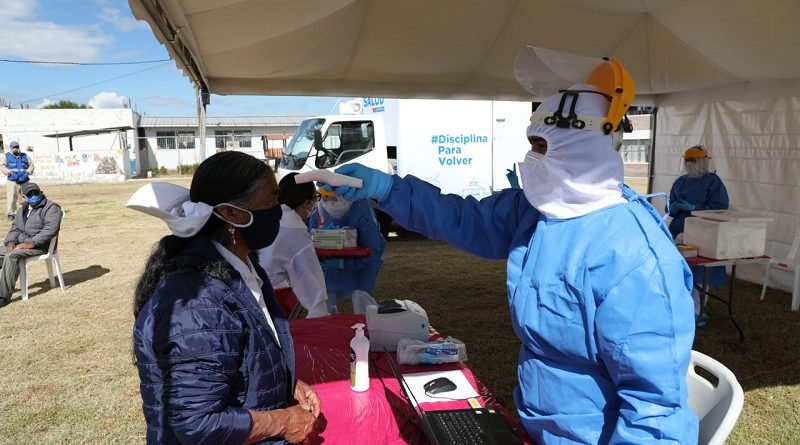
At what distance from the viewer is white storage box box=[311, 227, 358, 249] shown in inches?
173

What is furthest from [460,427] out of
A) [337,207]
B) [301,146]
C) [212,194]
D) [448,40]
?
[301,146]

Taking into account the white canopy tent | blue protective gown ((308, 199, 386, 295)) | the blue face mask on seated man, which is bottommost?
blue protective gown ((308, 199, 386, 295))

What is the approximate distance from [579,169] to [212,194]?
3.47 feet

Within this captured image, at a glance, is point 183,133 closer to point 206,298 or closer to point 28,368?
point 28,368

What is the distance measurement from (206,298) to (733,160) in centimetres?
734

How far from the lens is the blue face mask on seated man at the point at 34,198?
6254mm

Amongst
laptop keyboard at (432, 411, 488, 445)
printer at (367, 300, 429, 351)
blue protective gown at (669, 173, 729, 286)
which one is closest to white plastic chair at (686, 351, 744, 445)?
laptop keyboard at (432, 411, 488, 445)

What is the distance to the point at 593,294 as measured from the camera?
4.21 feet

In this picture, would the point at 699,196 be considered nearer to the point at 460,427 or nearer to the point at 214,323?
the point at 460,427

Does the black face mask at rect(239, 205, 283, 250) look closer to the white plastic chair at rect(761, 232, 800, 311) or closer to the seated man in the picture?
the white plastic chair at rect(761, 232, 800, 311)

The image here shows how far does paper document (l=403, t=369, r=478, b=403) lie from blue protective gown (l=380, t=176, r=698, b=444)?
308mm

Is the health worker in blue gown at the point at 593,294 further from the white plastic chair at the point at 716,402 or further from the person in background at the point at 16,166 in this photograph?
the person in background at the point at 16,166

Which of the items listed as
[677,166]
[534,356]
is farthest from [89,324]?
[677,166]

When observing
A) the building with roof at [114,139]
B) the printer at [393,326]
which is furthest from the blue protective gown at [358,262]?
the building with roof at [114,139]
